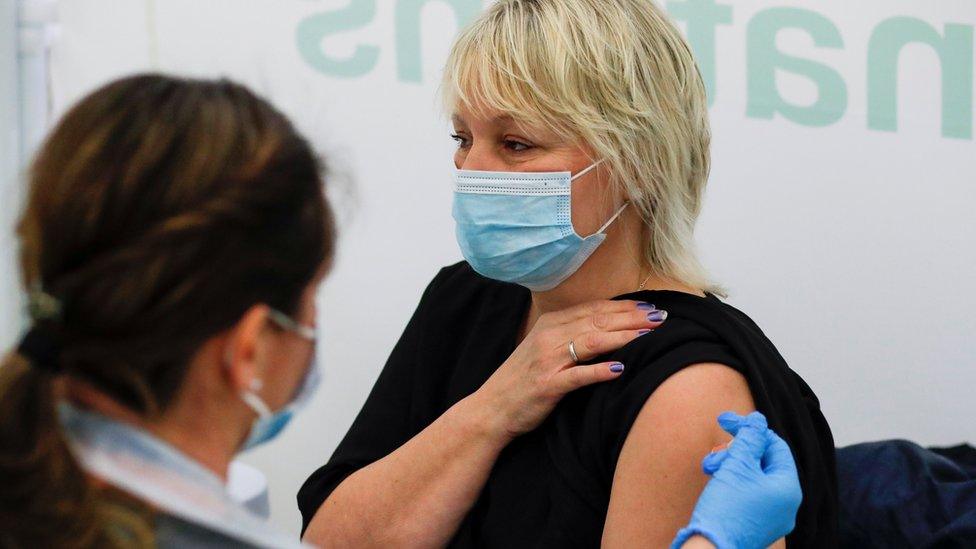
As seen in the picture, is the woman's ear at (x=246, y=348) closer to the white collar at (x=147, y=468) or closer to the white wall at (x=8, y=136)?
the white collar at (x=147, y=468)

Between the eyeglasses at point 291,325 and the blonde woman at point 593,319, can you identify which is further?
the blonde woman at point 593,319

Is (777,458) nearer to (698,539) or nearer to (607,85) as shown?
(698,539)

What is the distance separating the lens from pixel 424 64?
233 centimetres

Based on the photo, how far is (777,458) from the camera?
1.36m

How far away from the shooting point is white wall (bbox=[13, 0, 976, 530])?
229cm

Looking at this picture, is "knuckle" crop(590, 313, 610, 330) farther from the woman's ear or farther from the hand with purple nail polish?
the woman's ear

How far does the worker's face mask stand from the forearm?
19.4 inches

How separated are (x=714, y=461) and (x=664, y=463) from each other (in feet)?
0.36

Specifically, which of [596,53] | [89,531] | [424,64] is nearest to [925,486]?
[596,53]

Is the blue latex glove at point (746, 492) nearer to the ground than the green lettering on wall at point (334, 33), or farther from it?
nearer to the ground

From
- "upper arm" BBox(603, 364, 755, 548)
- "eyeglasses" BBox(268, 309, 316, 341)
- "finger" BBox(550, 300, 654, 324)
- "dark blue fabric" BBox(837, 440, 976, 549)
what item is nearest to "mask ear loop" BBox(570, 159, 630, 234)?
"finger" BBox(550, 300, 654, 324)

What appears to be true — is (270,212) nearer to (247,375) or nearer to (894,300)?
(247,375)

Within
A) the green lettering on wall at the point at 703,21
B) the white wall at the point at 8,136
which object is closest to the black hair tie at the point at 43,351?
the white wall at the point at 8,136

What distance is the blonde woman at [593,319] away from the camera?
1.48 m
